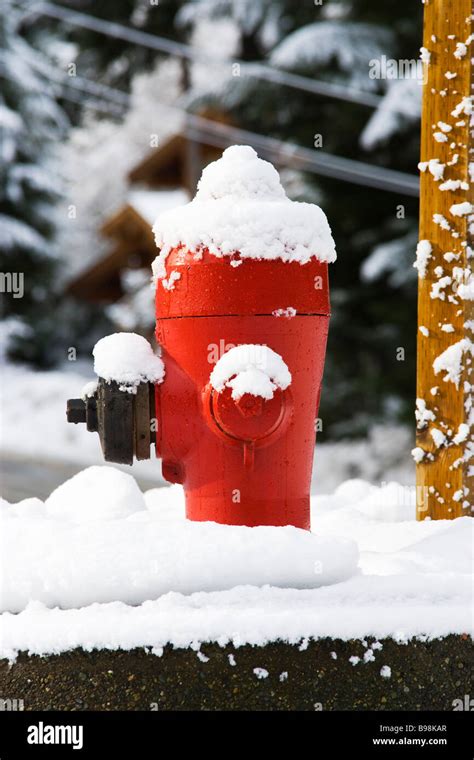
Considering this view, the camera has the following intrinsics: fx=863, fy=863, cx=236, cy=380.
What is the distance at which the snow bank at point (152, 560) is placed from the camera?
2273mm

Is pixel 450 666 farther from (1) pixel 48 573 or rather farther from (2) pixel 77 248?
(2) pixel 77 248

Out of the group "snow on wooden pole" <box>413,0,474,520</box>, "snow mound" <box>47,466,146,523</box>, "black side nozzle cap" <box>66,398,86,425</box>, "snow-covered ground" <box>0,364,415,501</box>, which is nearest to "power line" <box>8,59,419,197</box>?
"snow-covered ground" <box>0,364,415,501</box>

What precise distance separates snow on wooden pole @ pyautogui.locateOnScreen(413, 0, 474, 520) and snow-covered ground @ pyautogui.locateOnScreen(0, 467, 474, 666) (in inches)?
26.3

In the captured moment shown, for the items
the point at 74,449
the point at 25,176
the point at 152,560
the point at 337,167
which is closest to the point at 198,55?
the point at 337,167

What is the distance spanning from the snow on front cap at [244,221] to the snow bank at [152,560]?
810 millimetres

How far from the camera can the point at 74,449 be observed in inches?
392

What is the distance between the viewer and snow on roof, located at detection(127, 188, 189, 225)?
611 inches

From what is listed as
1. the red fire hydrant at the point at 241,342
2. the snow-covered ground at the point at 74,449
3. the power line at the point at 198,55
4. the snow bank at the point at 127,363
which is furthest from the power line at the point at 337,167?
the snow bank at the point at 127,363

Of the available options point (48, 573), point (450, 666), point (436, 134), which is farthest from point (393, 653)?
point (436, 134)

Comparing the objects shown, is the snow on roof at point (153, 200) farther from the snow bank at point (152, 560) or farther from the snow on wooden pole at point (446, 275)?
the snow bank at point (152, 560)

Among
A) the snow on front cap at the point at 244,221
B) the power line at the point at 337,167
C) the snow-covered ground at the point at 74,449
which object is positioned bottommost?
the snow on front cap at the point at 244,221

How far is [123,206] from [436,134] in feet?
43.8
